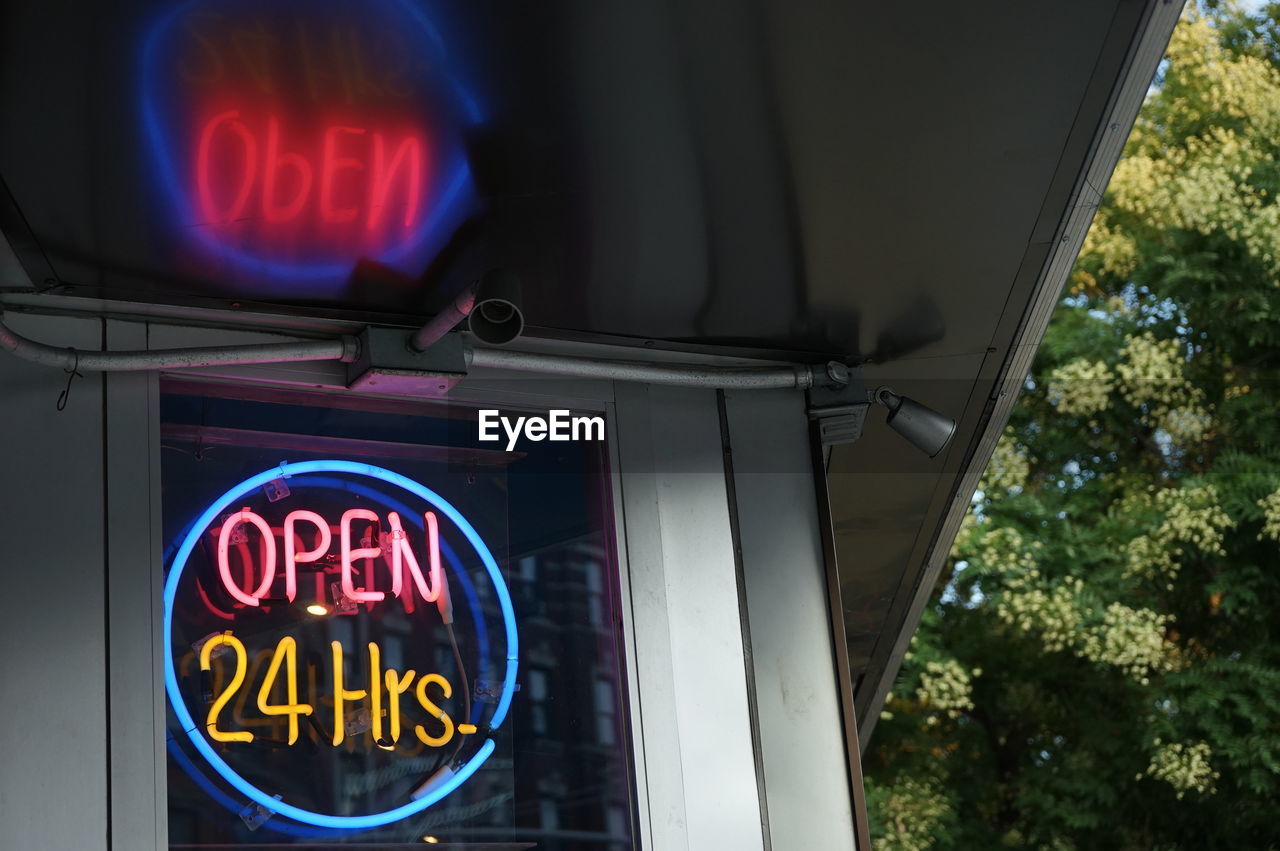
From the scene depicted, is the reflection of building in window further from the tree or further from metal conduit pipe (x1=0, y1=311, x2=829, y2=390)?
the tree

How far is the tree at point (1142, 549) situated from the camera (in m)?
9.72

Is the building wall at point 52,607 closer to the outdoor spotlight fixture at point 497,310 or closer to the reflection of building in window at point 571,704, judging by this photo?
the outdoor spotlight fixture at point 497,310

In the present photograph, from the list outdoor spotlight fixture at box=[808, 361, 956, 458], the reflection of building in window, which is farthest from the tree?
the reflection of building in window

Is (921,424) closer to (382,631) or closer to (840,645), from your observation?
(840,645)

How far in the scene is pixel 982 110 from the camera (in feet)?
8.91

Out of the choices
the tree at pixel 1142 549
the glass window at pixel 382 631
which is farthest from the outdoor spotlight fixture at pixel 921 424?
the tree at pixel 1142 549

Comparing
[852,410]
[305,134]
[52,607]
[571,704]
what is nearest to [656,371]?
[852,410]

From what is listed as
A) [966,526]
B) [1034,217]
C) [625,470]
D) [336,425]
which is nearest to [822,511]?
[625,470]

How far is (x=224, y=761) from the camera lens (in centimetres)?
304

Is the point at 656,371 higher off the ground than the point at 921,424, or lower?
higher

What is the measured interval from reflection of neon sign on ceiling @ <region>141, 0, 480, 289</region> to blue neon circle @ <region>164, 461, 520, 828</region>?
54cm

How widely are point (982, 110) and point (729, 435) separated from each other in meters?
1.54

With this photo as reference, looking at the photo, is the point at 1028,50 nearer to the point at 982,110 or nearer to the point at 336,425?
the point at 982,110

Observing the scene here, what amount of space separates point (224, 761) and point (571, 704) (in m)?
0.93
